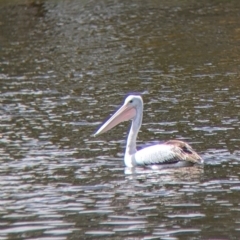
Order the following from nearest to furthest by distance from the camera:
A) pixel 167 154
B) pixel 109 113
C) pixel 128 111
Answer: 1. pixel 167 154
2. pixel 128 111
3. pixel 109 113

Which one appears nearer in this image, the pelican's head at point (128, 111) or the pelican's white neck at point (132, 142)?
the pelican's white neck at point (132, 142)

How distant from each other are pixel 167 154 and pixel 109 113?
460 centimetres

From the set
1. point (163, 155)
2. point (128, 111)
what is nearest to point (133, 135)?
point (128, 111)

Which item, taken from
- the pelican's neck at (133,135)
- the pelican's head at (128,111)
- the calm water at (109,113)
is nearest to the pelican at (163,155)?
the pelican's neck at (133,135)

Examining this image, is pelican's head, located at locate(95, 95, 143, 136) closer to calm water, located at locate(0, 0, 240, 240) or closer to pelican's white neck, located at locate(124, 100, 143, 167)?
pelican's white neck, located at locate(124, 100, 143, 167)

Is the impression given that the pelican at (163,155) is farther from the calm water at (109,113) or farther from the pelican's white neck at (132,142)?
the calm water at (109,113)

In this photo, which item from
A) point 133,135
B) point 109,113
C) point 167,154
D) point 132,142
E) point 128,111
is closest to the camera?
point 167,154

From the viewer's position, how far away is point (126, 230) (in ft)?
38.9

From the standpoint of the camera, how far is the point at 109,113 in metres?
20.0

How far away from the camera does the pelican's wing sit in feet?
50.6

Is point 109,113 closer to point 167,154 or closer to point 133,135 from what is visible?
point 133,135

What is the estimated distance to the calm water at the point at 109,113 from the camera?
12523mm

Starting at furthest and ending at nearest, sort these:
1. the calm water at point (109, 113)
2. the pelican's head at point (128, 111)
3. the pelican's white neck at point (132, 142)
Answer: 1. the pelican's head at point (128, 111)
2. the pelican's white neck at point (132, 142)
3. the calm water at point (109, 113)

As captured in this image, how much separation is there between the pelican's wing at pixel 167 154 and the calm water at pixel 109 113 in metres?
0.25
